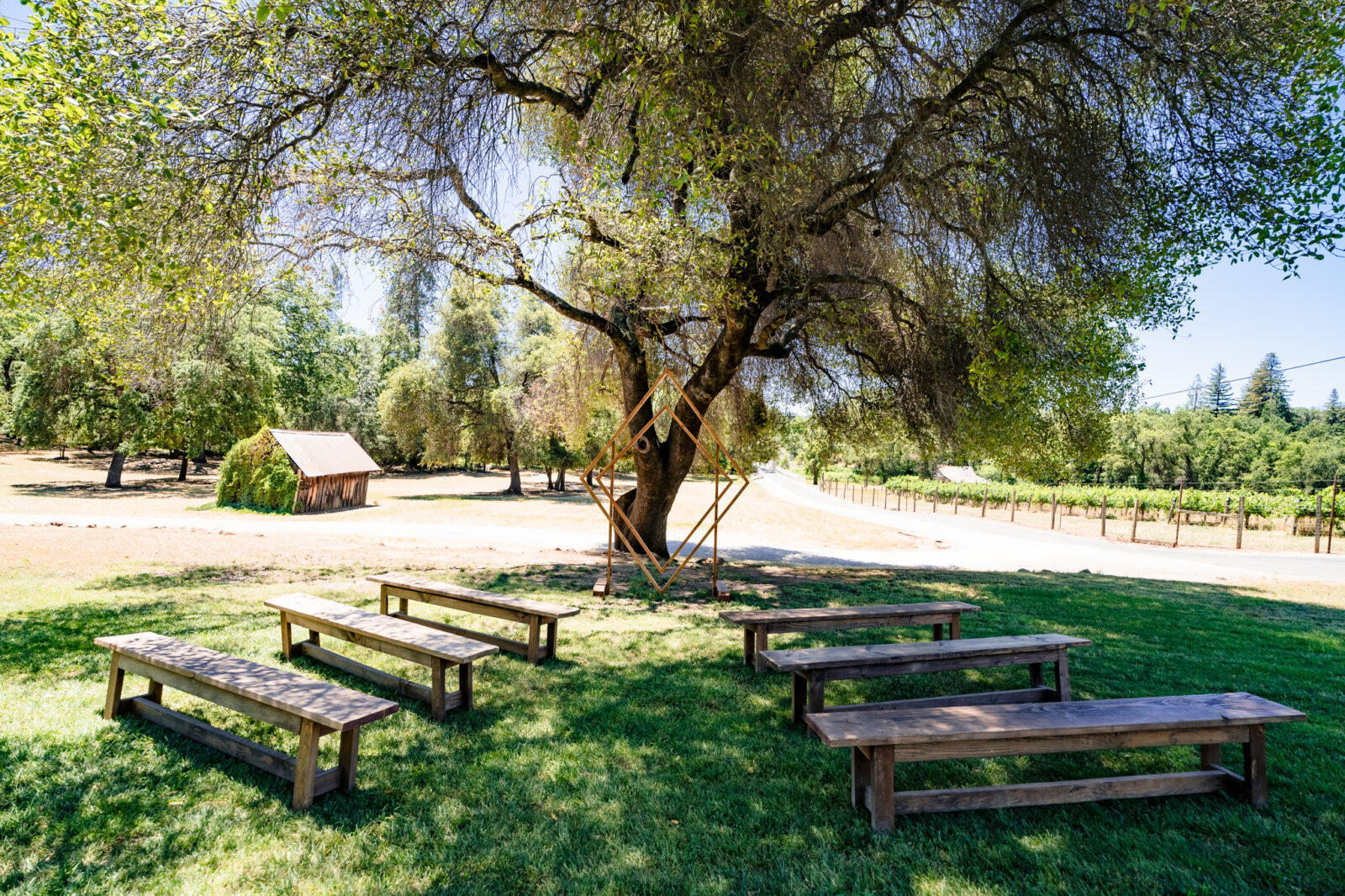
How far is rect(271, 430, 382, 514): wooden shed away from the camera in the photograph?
2297 centimetres

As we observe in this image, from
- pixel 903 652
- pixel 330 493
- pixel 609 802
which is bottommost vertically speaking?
pixel 330 493

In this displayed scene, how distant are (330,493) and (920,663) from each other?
24.7 m

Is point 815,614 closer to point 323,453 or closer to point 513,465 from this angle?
point 323,453

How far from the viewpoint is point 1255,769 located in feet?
11.2

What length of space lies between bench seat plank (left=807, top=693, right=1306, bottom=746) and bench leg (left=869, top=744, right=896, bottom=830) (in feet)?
0.32

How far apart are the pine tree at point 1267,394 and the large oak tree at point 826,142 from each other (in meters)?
117

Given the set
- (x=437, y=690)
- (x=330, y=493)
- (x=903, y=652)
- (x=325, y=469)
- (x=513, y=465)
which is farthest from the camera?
(x=513, y=465)

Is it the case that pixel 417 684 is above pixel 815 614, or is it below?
below

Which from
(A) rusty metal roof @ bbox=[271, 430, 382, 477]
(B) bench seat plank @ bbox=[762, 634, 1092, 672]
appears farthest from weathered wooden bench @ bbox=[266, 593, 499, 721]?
(A) rusty metal roof @ bbox=[271, 430, 382, 477]

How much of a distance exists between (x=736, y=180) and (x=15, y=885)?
7460mm

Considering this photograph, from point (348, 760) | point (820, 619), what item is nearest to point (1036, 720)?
point (820, 619)

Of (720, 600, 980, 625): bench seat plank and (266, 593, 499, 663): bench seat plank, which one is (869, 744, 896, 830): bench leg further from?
(266, 593, 499, 663): bench seat plank

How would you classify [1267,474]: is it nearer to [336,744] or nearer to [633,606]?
[633,606]

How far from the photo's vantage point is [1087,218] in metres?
7.07
